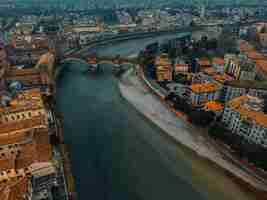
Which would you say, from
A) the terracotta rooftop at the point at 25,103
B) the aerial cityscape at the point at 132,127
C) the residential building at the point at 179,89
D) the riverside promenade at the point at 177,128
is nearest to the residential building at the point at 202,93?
the aerial cityscape at the point at 132,127

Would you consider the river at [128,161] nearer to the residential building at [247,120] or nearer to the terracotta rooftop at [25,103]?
the terracotta rooftop at [25,103]

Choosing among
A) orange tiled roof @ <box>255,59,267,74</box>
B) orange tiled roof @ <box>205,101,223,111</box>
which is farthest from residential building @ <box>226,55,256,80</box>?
orange tiled roof @ <box>205,101,223,111</box>

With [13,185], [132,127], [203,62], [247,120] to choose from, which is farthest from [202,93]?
[13,185]

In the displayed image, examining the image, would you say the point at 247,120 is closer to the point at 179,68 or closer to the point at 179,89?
the point at 179,89

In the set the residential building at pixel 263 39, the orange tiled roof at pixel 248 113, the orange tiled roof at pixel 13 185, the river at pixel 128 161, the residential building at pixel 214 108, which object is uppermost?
the residential building at pixel 263 39

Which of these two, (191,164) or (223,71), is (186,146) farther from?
(223,71)

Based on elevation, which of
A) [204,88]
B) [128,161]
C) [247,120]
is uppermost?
[204,88]
